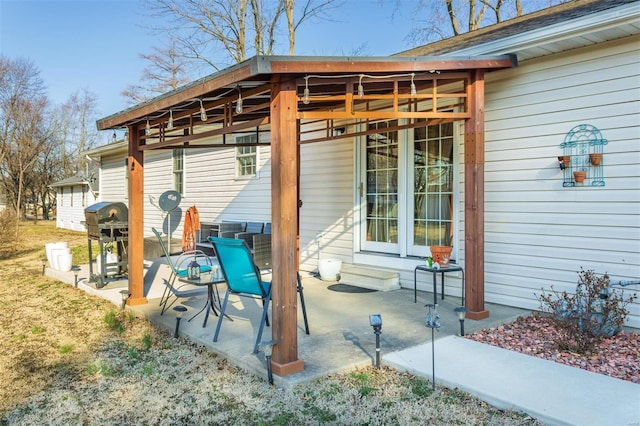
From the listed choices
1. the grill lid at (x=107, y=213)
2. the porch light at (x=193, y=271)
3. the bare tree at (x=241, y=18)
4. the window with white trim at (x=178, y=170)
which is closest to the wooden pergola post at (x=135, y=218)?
the porch light at (x=193, y=271)

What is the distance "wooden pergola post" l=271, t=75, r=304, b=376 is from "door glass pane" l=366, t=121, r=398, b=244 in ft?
10.1

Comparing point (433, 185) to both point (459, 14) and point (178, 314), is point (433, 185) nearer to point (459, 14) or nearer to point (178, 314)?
point (178, 314)

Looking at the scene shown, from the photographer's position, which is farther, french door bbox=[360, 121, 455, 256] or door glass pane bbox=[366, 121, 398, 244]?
door glass pane bbox=[366, 121, 398, 244]

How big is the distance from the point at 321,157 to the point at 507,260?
3.30 m

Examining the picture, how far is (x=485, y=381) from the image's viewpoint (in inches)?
113

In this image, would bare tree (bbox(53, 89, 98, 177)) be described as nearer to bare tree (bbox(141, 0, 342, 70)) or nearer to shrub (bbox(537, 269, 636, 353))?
bare tree (bbox(141, 0, 342, 70))

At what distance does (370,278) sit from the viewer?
19.4ft

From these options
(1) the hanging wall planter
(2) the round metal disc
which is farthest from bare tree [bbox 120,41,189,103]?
(1) the hanging wall planter

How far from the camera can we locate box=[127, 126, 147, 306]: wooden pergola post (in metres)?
5.17

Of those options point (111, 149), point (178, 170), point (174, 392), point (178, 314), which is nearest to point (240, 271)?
point (178, 314)

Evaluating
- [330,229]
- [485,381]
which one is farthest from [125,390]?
[330,229]

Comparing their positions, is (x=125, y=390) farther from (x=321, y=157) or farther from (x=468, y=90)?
(x=321, y=157)

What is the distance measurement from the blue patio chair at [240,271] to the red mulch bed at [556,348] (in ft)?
5.86

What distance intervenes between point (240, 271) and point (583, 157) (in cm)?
331
